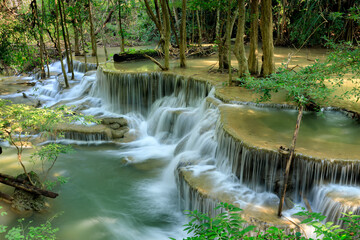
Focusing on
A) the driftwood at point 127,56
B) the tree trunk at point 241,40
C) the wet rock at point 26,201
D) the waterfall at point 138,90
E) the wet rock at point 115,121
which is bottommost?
the wet rock at point 26,201

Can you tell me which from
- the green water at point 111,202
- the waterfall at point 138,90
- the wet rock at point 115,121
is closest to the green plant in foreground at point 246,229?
the green water at point 111,202

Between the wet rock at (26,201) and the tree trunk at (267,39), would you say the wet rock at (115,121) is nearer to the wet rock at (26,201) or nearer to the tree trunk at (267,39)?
the wet rock at (26,201)

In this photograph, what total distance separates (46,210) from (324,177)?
566cm

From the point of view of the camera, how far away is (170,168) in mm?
8203

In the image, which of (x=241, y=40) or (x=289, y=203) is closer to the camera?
(x=289, y=203)

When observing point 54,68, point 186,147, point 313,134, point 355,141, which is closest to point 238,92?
point 186,147

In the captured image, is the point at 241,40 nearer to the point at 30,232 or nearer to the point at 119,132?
the point at 119,132

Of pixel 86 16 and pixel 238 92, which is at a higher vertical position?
pixel 86 16

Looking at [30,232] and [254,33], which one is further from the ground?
[254,33]

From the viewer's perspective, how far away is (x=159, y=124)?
10.8 meters

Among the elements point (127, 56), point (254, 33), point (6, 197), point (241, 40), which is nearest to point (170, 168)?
point (6, 197)

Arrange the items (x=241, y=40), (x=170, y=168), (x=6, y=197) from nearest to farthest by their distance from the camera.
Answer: (x=6, y=197), (x=170, y=168), (x=241, y=40)

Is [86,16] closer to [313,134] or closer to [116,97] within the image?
[116,97]

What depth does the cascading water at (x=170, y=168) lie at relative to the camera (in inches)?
222
